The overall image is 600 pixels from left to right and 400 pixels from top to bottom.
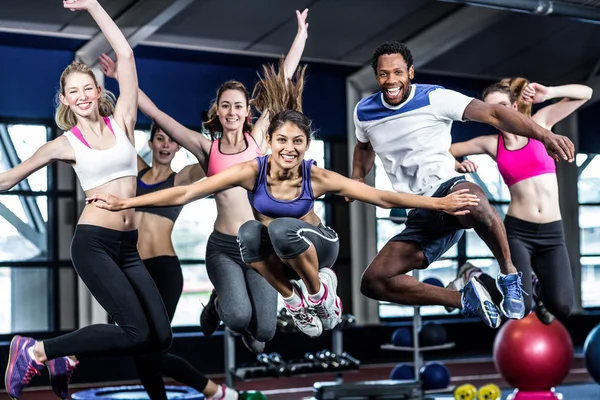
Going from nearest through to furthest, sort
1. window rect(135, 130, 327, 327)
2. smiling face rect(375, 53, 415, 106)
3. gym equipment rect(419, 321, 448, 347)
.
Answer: smiling face rect(375, 53, 415, 106) → gym equipment rect(419, 321, 448, 347) → window rect(135, 130, 327, 327)

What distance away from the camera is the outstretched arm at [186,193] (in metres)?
3.88

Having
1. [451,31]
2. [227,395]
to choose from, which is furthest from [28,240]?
[451,31]

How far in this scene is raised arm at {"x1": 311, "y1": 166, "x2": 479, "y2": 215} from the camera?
3.96m

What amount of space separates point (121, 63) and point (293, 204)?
1182mm

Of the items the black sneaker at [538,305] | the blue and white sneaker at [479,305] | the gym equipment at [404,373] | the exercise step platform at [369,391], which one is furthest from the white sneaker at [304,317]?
the gym equipment at [404,373]

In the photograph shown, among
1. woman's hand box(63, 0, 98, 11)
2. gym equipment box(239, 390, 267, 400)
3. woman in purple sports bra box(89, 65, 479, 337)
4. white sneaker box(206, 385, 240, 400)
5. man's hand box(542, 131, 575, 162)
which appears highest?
woman's hand box(63, 0, 98, 11)

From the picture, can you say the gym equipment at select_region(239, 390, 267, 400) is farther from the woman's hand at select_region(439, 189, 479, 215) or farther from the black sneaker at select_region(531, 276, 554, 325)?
the woman's hand at select_region(439, 189, 479, 215)

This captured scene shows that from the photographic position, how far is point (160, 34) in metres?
9.39

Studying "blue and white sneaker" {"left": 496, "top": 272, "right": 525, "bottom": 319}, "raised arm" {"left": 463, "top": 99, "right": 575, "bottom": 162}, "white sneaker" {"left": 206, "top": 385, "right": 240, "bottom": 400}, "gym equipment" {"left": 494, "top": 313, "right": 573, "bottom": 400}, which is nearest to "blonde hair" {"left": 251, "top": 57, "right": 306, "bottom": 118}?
"raised arm" {"left": 463, "top": 99, "right": 575, "bottom": 162}

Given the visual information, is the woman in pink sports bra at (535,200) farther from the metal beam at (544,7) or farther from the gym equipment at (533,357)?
the gym equipment at (533,357)

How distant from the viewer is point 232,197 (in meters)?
5.09

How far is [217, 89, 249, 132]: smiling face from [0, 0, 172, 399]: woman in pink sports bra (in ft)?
2.02

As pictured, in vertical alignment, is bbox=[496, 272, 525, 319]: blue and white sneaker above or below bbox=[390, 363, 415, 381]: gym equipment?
above

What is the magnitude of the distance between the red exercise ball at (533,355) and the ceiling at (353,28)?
3054 mm
